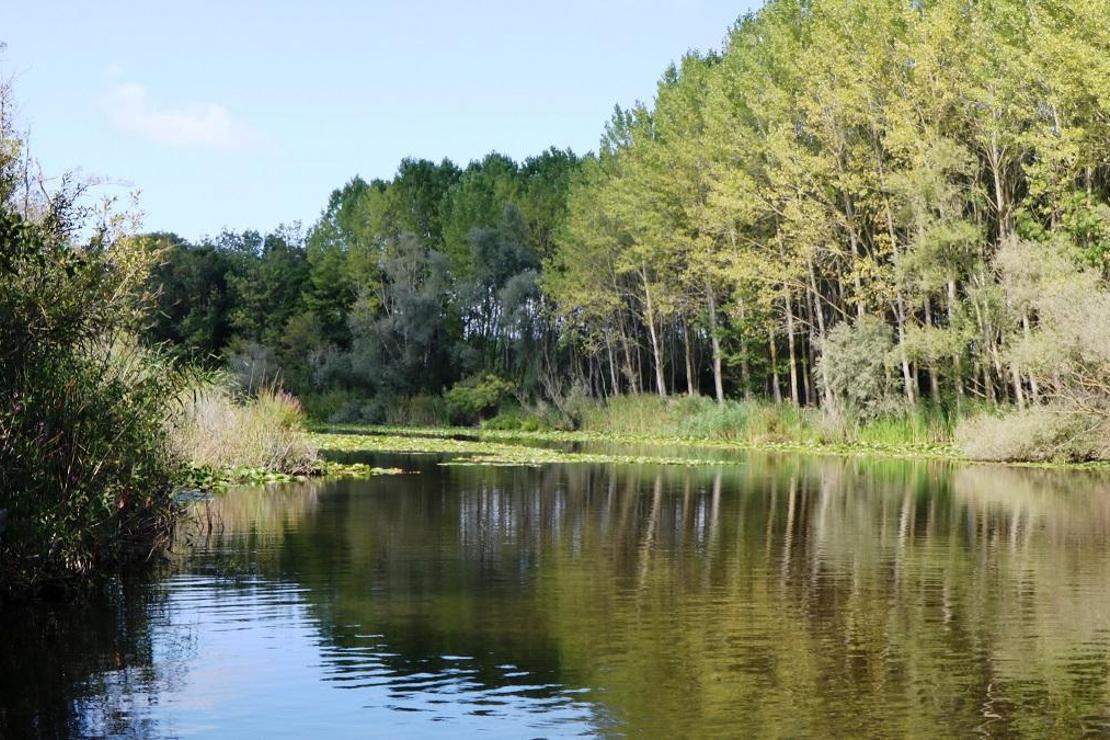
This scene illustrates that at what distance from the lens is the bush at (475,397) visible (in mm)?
70188

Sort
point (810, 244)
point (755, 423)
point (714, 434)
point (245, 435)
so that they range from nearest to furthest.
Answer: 1. point (245, 435)
2. point (810, 244)
3. point (755, 423)
4. point (714, 434)

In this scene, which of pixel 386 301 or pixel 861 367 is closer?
pixel 861 367

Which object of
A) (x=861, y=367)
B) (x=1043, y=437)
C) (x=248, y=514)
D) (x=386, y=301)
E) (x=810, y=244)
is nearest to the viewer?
(x=248, y=514)

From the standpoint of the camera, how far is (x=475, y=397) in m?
70.2

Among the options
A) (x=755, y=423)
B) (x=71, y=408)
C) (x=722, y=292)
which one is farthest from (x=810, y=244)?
(x=71, y=408)

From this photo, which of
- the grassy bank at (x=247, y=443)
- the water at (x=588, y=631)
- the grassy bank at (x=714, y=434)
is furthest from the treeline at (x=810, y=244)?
the grassy bank at (x=247, y=443)

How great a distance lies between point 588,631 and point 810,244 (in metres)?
36.0

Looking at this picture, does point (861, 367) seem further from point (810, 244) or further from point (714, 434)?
point (714, 434)

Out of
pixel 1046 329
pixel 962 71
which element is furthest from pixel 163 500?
pixel 962 71

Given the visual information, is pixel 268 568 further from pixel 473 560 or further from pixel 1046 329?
pixel 1046 329

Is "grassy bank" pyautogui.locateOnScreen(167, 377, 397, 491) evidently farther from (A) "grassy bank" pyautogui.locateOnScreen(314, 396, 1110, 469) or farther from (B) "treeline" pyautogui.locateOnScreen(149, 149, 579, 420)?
(B) "treeline" pyautogui.locateOnScreen(149, 149, 579, 420)

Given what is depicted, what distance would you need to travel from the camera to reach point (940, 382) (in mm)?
47875

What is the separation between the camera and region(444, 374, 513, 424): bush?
70188 millimetres

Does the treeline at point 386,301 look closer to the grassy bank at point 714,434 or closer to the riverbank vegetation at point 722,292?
the riverbank vegetation at point 722,292
